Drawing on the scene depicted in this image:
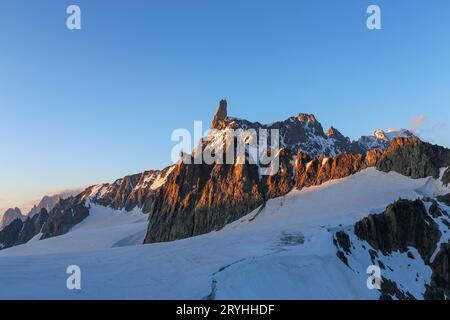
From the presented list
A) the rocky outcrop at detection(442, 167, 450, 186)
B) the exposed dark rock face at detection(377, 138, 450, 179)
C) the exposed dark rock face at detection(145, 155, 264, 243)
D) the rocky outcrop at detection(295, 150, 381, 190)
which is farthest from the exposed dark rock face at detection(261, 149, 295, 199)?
the rocky outcrop at detection(442, 167, 450, 186)

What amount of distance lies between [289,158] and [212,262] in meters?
105

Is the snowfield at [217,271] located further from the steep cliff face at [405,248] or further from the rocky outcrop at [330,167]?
the rocky outcrop at [330,167]

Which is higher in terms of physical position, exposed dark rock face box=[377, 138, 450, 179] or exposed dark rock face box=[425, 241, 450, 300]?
exposed dark rock face box=[377, 138, 450, 179]

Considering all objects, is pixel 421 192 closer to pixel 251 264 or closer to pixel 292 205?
pixel 292 205

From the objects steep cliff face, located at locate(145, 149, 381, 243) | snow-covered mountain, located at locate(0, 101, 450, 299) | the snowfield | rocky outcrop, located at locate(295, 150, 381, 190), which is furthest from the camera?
steep cliff face, located at locate(145, 149, 381, 243)

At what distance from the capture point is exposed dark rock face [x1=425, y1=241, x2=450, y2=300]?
2295 inches

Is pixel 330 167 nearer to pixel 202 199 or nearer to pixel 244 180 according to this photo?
pixel 244 180

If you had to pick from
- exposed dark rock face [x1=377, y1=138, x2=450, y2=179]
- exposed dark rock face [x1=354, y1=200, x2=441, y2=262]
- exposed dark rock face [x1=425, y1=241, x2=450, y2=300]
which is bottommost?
exposed dark rock face [x1=425, y1=241, x2=450, y2=300]

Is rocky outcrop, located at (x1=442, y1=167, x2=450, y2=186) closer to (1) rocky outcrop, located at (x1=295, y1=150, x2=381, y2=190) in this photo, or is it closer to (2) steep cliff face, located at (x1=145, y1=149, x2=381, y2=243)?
(1) rocky outcrop, located at (x1=295, y1=150, x2=381, y2=190)

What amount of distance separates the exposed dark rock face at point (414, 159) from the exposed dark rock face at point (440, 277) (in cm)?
5007

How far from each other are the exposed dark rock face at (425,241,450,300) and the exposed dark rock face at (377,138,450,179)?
50.1m

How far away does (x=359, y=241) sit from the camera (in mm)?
61688
